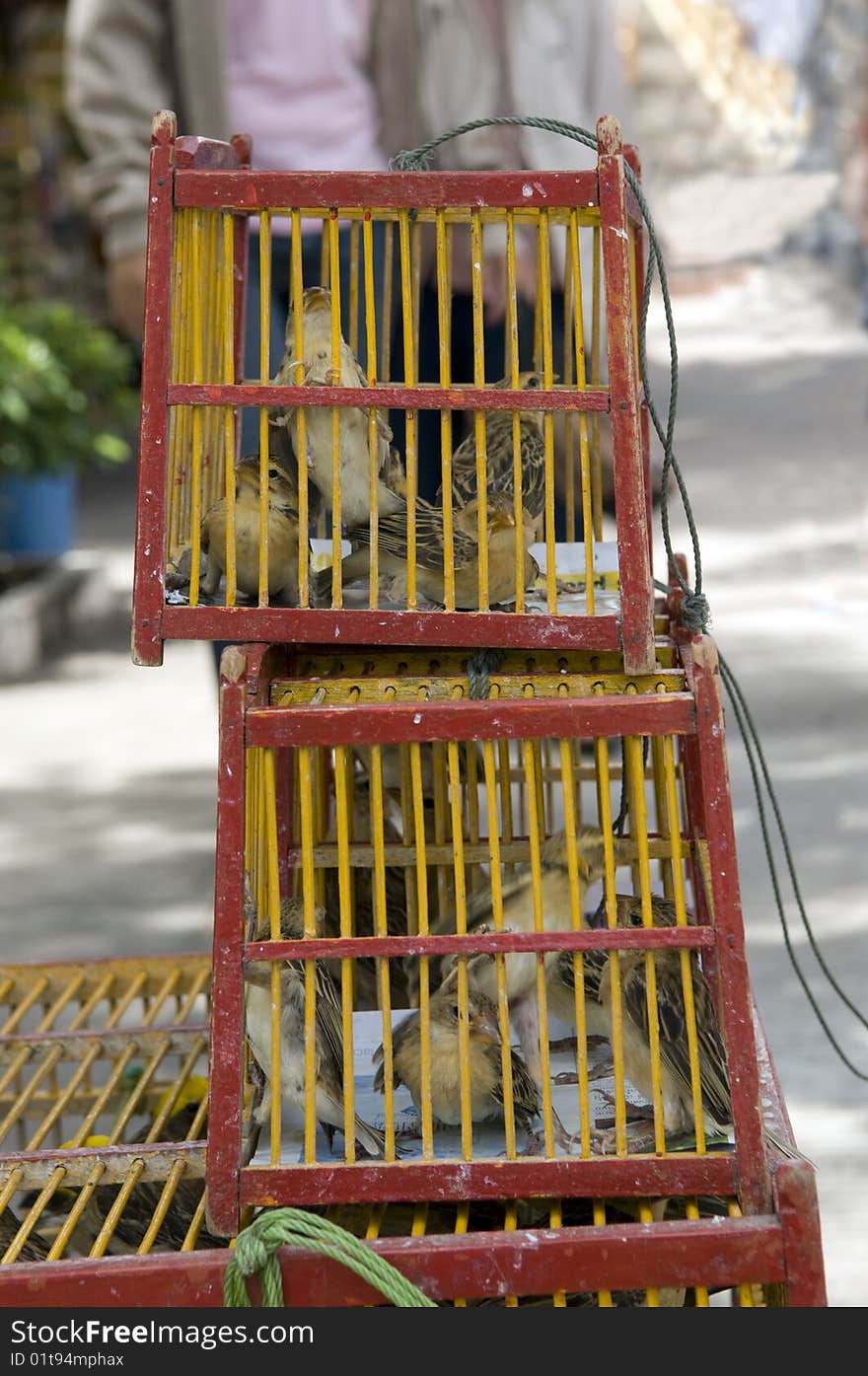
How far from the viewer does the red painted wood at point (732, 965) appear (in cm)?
193

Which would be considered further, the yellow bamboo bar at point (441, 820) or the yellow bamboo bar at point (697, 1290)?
the yellow bamboo bar at point (441, 820)

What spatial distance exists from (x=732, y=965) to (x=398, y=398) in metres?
0.78

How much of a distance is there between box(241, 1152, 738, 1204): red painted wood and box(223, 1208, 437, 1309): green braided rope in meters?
0.07

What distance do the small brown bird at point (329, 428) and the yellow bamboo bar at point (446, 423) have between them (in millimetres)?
111

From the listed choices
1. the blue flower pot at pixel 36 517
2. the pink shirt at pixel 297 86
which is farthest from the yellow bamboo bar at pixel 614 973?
the blue flower pot at pixel 36 517

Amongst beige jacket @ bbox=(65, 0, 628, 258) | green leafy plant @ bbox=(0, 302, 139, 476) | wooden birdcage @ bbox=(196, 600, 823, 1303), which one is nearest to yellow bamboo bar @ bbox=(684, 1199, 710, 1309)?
wooden birdcage @ bbox=(196, 600, 823, 1303)

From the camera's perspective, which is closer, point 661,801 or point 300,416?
point 300,416

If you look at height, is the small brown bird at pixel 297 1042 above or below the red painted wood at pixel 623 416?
below

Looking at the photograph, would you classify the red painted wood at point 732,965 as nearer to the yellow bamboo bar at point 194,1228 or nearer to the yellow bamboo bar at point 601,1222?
the yellow bamboo bar at point 601,1222

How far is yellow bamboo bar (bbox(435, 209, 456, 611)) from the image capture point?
2.14m

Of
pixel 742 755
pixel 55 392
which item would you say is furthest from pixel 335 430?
pixel 55 392

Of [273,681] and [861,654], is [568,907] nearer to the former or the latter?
[273,681]

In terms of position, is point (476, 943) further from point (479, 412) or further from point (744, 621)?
point (744, 621)

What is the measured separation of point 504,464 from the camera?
271 centimetres
